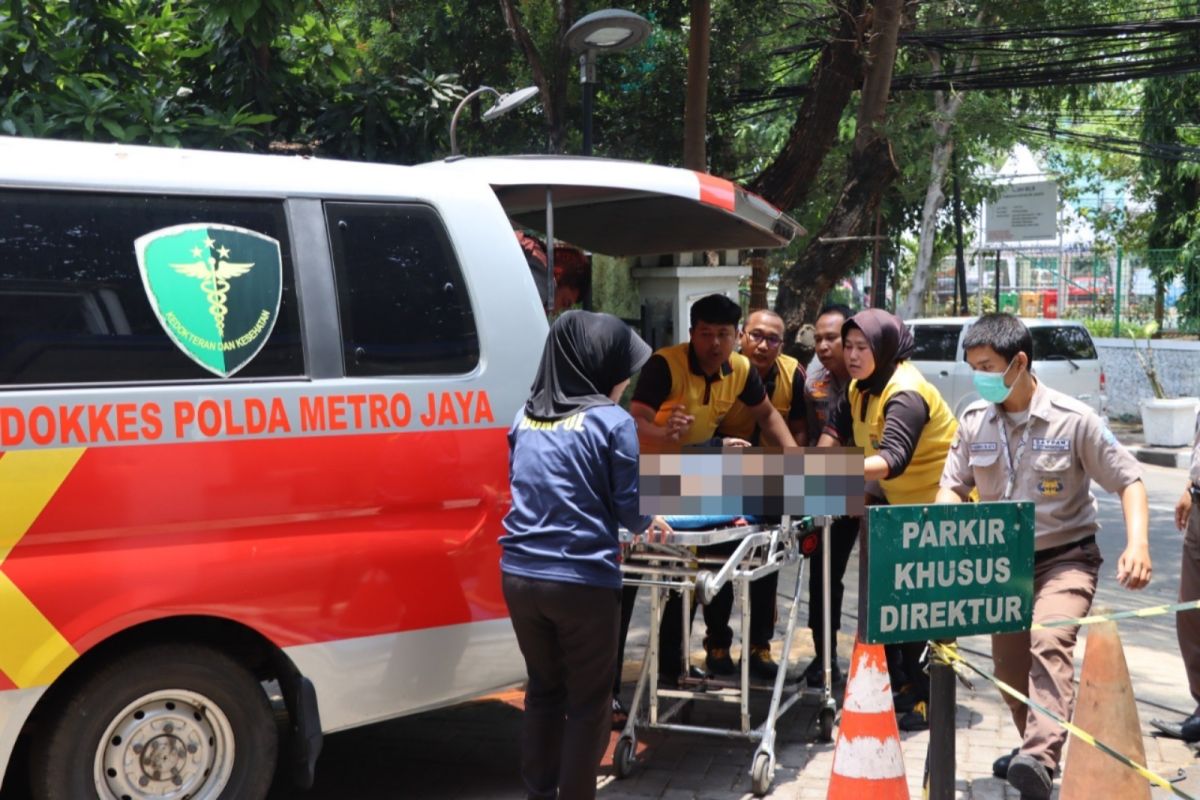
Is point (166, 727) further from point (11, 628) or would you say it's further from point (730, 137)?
point (730, 137)

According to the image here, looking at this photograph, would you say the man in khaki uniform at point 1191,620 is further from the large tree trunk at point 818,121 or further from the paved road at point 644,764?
the large tree trunk at point 818,121

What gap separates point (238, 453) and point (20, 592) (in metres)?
0.67

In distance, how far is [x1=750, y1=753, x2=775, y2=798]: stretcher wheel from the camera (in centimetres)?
442

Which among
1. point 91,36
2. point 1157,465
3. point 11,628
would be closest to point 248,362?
point 11,628

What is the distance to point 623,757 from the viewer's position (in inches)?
181

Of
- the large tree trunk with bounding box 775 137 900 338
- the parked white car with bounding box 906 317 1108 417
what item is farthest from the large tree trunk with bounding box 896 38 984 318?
the large tree trunk with bounding box 775 137 900 338

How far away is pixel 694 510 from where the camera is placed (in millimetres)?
4227

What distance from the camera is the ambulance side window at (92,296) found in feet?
11.1

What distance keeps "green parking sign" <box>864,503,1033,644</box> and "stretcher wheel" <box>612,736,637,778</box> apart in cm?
181

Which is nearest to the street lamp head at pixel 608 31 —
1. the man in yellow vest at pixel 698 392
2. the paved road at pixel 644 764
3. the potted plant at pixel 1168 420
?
the man in yellow vest at pixel 698 392

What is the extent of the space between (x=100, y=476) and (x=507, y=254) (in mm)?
1522

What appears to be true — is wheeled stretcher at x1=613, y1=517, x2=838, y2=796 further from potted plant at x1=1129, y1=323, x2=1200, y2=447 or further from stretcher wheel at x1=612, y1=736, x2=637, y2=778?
potted plant at x1=1129, y1=323, x2=1200, y2=447

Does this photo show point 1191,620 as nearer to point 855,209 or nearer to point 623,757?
point 623,757

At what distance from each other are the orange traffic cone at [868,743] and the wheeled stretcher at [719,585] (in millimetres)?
653
